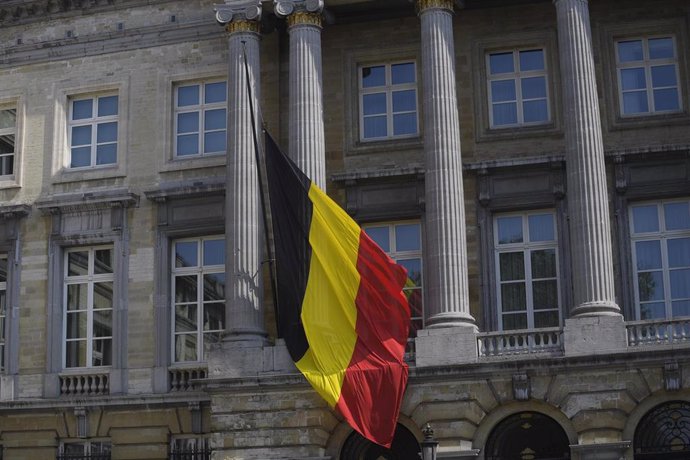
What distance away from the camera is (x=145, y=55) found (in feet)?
108

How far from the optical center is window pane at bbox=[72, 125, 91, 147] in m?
33.3

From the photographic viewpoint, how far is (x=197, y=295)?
31.5 m

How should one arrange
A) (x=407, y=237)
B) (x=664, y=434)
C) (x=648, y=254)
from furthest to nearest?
(x=407, y=237), (x=648, y=254), (x=664, y=434)

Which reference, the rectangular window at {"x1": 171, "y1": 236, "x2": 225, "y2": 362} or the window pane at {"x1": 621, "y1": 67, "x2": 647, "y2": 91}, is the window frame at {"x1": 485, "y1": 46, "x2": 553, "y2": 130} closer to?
the window pane at {"x1": 621, "y1": 67, "x2": 647, "y2": 91}

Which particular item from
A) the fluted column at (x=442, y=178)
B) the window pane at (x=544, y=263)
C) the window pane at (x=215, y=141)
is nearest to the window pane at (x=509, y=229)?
the window pane at (x=544, y=263)

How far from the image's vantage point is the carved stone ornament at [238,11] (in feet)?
99.7

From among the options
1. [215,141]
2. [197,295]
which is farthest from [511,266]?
[215,141]

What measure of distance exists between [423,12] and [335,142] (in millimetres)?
3807

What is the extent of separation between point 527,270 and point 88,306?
10.4 metres

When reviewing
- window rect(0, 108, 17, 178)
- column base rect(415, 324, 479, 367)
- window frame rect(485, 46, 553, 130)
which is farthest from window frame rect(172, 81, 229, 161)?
column base rect(415, 324, 479, 367)

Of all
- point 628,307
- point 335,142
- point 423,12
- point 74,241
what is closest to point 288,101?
point 335,142

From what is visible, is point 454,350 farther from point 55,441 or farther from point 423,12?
point 55,441

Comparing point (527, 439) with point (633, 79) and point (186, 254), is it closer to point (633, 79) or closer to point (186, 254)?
point (633, 79)

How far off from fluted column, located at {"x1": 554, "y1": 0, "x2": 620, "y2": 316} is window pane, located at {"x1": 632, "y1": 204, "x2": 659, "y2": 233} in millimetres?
2288
